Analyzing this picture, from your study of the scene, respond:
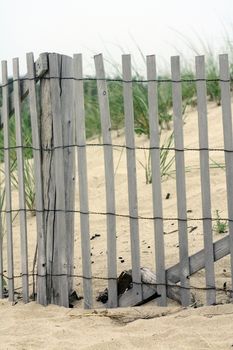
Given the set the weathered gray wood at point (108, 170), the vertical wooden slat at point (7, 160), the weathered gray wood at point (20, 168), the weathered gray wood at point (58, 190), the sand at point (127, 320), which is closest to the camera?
the sand at point (127, 320)

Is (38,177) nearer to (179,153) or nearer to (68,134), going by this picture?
(68,134)

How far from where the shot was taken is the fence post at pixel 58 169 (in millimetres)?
4707

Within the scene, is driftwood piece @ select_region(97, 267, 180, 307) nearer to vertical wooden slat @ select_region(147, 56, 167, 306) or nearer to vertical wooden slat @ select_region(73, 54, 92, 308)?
vertical wooden slat @ select_region(147, 56, 167, 306)

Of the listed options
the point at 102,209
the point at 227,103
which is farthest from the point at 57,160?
the point at 102,209

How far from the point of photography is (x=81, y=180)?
4.69m

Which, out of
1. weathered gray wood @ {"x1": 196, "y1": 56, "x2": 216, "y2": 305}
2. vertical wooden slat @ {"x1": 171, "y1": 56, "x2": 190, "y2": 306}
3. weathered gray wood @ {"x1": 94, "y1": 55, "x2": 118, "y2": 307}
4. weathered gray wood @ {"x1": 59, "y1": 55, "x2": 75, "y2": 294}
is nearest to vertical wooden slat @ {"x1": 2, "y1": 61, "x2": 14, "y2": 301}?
weathered gray wood @ {"x1": 59, "y1": 55, "x2": 75, "y2": 294}

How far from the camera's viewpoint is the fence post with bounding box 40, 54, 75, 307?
185 inches

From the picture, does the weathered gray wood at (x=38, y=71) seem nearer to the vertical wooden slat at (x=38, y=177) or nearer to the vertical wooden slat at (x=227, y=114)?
the vertical wooden slat at (x=38, y=177)

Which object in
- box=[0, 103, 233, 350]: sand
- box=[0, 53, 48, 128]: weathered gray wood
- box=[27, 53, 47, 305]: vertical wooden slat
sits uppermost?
box=[0, 53, 48, 128]: weathered gray wood

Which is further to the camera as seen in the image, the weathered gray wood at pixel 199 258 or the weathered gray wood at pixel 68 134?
the weathered gray wood at pixel 68 134

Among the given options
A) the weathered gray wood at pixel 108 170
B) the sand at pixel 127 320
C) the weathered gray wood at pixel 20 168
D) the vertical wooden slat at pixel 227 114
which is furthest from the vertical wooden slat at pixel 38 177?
the vertical wooden slat at pixel 227 114

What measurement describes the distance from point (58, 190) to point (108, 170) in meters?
0.36

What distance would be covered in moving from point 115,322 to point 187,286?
1.58ft

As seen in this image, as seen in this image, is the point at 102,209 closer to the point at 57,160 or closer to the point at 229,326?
the point at 57,160
